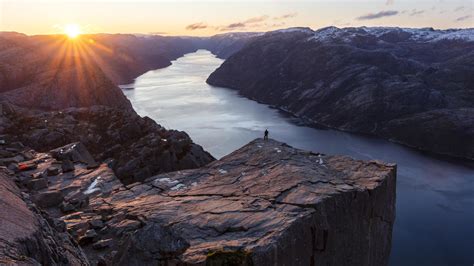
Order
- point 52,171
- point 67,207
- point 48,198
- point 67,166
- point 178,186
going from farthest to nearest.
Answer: point 67,166 → point 52,171 → point 178,186 → point 48,198 → point 67,207

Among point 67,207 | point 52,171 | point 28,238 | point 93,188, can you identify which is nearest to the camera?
point 28,238

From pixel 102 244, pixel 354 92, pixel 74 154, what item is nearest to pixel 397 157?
pixel 354 92

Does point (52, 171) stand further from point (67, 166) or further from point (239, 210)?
point (239, 210)

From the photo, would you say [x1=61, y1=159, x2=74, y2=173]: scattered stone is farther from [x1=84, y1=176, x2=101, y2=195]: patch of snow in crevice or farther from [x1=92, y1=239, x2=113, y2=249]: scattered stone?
[x1=92, y1=239, x2=113, y2=249]: scattered stone

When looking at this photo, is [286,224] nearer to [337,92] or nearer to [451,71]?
[337,92]

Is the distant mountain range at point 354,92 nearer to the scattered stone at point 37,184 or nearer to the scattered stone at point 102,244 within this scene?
the scattered stone at point 37,184

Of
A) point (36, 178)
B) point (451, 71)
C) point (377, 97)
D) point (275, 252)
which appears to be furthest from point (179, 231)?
point (451, 71)

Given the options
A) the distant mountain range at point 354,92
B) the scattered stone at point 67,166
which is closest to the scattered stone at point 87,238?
the scattered stone at point 67,166
